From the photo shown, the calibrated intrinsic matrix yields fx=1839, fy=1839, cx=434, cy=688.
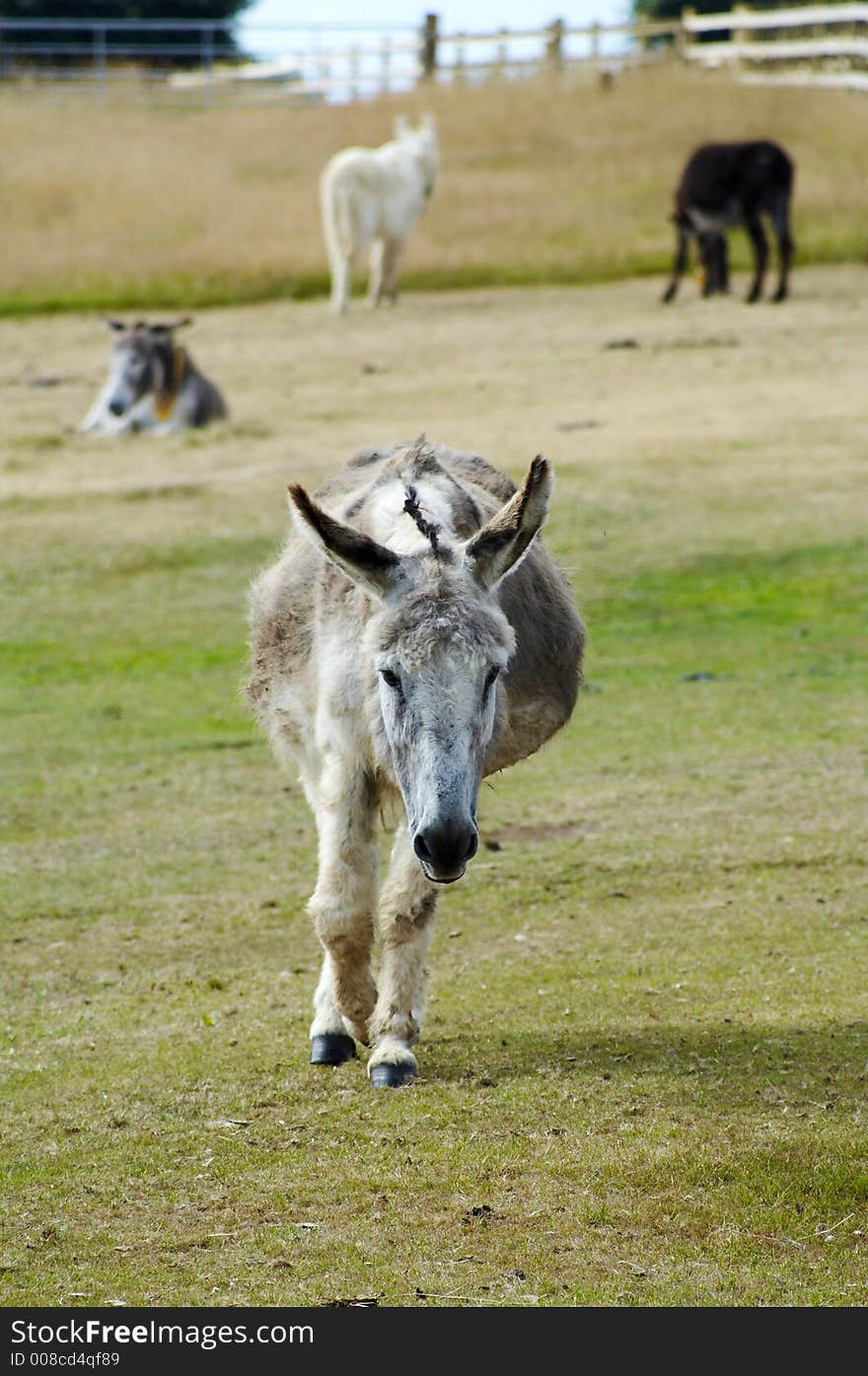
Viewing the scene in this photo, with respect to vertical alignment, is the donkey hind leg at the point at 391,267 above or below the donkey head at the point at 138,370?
below

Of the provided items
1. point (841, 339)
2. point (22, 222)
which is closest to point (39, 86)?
point (22, 222)

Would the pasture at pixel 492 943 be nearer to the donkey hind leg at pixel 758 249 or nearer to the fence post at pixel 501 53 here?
the donkey hind leg at pixel 758 249

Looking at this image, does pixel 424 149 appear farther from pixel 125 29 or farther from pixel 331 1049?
pixel 125 29

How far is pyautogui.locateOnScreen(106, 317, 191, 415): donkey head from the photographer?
2152cm

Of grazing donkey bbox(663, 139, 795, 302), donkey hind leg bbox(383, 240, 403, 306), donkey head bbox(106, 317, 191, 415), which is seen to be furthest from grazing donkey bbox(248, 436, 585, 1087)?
donkey hind leg bbox(383, 240, 403, 306)

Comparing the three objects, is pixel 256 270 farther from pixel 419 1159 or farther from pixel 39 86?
pixel 419 1159

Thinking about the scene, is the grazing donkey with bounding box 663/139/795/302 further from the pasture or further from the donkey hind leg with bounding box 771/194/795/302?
the pasture

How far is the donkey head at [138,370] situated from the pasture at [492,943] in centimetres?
214

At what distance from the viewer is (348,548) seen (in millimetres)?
5090

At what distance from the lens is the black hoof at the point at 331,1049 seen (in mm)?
6082

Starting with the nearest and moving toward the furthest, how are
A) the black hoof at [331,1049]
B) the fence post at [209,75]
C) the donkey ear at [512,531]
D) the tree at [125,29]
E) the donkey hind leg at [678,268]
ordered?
the donkey ear at [512,531]
the black hoof at [331,1049]
the donkey hind leg at [678,268]
the fence post at [209,75]
the tree at [125,29]

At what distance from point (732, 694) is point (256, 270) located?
22.1 metres

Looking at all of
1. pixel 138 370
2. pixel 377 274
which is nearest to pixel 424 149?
pixel 377 274

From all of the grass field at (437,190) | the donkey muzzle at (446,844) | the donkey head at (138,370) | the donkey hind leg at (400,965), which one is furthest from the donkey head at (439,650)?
the grass field at (437,190)
